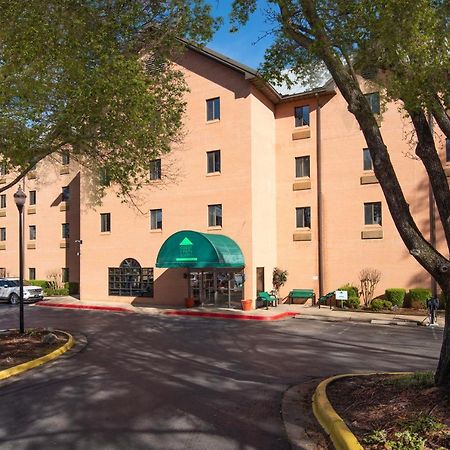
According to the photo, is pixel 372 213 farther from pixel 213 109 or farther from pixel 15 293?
pixel 15 293

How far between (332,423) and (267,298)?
60.0ft

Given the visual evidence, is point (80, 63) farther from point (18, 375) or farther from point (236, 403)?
point (236, 403)

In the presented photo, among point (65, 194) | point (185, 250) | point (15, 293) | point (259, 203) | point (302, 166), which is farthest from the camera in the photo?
point (65, 194)

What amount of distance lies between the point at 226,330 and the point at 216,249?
5.72 metres

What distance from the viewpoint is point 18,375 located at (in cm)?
1009

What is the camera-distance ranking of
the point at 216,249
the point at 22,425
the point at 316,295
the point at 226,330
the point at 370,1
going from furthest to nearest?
1. the point at 316,295
2. the point at 216,249
3. the point at 226,330
4. the point at 370,1
5. the point at 22,425

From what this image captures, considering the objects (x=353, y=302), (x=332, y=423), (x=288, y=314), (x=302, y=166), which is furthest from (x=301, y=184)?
(x=332, y=423)

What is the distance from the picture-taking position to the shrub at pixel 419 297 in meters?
22.5

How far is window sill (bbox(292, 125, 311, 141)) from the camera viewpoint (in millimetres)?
26875

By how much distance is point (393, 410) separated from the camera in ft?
20.5

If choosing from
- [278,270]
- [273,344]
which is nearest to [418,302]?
[278,270]

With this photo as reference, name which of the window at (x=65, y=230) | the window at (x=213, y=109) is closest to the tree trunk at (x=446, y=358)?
the window at (x=213, y=109)

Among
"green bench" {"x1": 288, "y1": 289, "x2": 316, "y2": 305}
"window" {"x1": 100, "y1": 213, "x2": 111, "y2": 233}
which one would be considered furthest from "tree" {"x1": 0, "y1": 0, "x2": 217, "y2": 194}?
"window" {"x1": 100, "y1": 213, "x2": 111, "y2": 233}

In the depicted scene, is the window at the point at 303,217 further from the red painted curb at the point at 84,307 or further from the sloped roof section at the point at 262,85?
the red painted curb at the point at 84,307
